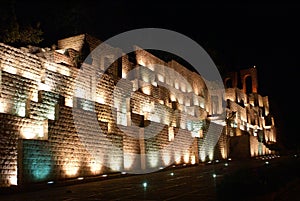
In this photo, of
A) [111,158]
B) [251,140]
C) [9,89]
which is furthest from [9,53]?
[251,140]

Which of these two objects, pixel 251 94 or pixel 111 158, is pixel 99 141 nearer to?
pixel 111 158

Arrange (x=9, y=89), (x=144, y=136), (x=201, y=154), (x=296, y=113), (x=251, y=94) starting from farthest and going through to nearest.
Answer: (x=296, y=113), (x=251, y=94), (x=201, y=154), (x=144, y=136), (x=9, y=89)

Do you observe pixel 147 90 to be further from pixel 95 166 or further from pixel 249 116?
pixel 249 116

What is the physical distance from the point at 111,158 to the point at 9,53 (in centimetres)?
710

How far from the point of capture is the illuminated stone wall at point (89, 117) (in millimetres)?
15641

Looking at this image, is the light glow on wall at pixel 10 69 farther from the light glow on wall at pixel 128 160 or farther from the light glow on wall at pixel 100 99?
the light glow on wall at pixel 128 160

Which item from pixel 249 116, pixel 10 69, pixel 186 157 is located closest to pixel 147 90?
pixel 186 157

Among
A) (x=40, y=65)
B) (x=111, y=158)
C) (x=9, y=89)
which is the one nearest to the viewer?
(x=9, y=89)

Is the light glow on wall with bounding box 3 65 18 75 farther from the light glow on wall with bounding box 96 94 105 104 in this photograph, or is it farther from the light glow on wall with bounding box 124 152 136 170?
the light glow on wall with bounding box 124 152 136 170

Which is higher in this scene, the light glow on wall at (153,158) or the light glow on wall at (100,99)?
the light glow on wall at (100,99)

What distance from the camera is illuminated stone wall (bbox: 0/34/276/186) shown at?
1564 centimetres

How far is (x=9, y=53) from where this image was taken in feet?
55.3

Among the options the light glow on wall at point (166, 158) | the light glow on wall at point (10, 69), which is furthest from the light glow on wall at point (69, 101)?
the light glow on wall at point (166, 158)

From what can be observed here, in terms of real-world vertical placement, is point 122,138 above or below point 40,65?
below
